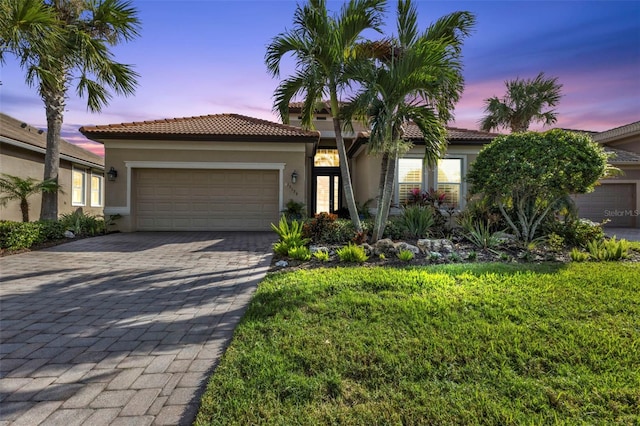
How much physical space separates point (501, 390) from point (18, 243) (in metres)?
10.4

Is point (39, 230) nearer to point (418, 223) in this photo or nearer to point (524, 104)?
point (418, 223)

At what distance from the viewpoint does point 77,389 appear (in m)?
2.39

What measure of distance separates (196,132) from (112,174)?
3.34 m

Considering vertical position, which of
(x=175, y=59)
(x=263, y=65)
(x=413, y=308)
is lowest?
(x=413, y=308)

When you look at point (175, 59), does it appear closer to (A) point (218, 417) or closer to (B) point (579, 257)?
(A) point (218, 417)

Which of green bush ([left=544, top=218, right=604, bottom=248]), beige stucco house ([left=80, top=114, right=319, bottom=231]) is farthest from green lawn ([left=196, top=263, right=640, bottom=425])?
beige stucco house ([left=80, top=114, right=319, bottom=231])

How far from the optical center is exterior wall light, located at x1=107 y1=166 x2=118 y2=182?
37.1 ft

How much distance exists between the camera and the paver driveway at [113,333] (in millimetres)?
2217

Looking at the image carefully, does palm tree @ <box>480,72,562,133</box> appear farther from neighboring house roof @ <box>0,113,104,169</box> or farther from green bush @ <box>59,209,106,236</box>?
neighboring house roof @ <box>0,113,104,169</box>

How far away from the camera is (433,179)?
12320 millimetres

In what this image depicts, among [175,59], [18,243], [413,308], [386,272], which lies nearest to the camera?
[413,308]

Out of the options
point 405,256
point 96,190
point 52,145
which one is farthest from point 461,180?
point 96,190

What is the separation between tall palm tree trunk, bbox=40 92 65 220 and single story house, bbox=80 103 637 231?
3.63 ft

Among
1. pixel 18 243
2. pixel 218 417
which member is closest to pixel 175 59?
pixel 18 243
